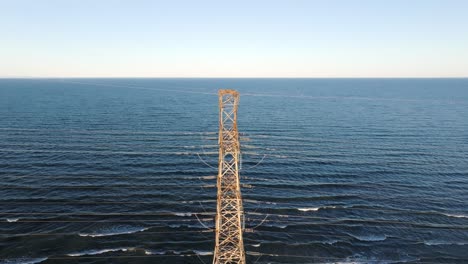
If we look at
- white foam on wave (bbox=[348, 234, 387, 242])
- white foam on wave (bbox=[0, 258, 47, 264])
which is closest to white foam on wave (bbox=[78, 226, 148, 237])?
white foam on wave (bbox=[0, 258, 47, 264])

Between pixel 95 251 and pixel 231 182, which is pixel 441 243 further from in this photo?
pixel 95 251

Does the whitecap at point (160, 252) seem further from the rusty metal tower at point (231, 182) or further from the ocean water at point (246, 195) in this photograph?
the rusty metal tower at point (231, 182)

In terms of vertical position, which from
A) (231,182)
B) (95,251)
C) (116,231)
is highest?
(231,182)

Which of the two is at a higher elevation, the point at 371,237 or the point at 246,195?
the point at 246,195

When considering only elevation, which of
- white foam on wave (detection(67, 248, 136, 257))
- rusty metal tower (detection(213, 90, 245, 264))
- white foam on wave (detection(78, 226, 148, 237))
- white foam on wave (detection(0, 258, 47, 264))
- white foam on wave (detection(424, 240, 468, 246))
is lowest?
white foam on wave (detection(424, 240, 468, 246))

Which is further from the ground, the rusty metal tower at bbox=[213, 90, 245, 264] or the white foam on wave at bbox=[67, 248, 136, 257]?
the rusty metal tower at bbox=[213, 90, 245, 264]

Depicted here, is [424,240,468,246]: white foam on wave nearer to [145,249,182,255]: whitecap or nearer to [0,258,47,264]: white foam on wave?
[145,249,182,255]: whitecap

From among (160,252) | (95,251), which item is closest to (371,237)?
(160,252)

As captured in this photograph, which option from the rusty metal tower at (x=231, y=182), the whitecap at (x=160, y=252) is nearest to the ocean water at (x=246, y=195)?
the whitecap at (x=160, y=252)
